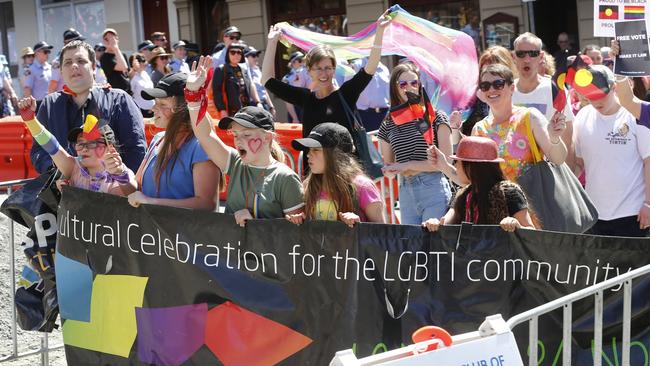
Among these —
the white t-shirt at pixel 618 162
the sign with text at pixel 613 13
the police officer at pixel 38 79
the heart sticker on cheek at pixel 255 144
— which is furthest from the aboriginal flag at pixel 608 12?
the police officer at pixel 38 79

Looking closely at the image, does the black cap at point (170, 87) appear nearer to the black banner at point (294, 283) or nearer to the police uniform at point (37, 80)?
the black banner at point (294, 283)

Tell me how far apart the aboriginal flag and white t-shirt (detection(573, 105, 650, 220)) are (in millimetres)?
1114

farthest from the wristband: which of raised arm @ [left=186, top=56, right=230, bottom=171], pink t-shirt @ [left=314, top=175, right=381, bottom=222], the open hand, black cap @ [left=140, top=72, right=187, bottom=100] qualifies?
pink t-shirt @ [left=314, top=175, right=381, bottom=222]

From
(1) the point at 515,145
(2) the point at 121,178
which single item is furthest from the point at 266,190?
(1) the point at 515,145

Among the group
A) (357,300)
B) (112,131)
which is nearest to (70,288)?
(112,131)

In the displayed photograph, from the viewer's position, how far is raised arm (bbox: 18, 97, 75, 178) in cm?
589

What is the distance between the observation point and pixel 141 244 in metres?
5.68

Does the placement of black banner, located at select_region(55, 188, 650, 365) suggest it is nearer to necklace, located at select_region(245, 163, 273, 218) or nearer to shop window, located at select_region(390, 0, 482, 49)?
necklace, located at select_region(245, 163, 273, 218)

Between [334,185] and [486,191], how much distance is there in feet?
2.58

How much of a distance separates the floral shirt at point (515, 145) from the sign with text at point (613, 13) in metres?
1.51

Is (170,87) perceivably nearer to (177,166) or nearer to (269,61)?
(177,166)

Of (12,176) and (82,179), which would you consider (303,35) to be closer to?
(82,179)

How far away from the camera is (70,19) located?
85.3 ft

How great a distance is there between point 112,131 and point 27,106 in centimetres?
50
